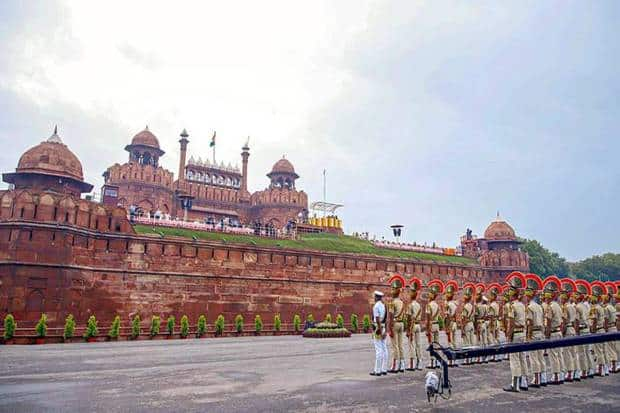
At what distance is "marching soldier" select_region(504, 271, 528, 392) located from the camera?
312 inches

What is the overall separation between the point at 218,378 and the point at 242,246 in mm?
16414

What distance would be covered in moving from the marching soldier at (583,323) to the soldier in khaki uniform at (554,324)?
2.05 ft

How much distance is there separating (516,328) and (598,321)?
3.54 meters

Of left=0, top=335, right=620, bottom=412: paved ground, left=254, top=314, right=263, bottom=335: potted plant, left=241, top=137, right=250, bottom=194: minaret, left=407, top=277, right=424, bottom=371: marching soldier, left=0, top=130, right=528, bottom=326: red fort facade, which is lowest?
left=0, top=335, right=620, bottom=412: paved ground

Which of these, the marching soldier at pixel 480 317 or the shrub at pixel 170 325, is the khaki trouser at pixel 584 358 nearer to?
the marching soldier at pixel 480 317

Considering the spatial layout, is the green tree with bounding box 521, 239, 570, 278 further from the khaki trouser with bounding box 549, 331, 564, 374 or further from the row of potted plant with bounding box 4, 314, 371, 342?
the khaki trouser with bounding box 549, 331, 564, 374

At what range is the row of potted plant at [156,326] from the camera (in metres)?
17.3

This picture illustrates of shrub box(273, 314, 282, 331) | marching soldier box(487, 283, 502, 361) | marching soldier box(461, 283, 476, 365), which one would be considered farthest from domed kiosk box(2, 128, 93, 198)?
marching soldier box(487, 283, 502, 361)

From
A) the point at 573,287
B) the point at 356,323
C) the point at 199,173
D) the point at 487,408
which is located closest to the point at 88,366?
the point at 487,408

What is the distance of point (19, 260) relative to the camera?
18.0 m

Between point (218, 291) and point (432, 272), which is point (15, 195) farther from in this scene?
point (432, 272)

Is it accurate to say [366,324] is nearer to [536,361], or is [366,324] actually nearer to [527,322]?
[527,322]

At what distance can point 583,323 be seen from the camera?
10.3 metres

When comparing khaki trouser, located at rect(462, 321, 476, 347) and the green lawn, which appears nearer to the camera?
khaki trouser, located at rect(462, 321, 476, 347)
